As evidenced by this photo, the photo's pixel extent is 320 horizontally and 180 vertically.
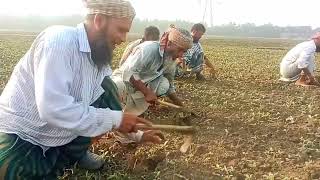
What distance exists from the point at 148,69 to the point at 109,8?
8.29ft

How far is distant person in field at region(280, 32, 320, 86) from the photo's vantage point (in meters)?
7.96

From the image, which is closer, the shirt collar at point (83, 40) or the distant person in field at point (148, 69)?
the shirt collar at point (83, 40)

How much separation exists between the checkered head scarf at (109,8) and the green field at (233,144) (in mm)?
1422

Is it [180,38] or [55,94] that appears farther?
[180,38]

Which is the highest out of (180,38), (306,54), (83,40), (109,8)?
(109,8)

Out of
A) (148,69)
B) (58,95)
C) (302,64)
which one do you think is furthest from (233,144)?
(302,64)

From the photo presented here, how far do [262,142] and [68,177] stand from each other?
2037mm

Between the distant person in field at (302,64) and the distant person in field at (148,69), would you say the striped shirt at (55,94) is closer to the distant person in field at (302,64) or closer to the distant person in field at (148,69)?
the distant person in field at (148,69)

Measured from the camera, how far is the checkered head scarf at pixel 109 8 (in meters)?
2.72

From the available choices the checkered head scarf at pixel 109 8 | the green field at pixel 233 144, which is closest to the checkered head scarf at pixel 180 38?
the green field at pixel 233 144

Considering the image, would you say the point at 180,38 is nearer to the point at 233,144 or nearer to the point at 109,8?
the point at 233,144

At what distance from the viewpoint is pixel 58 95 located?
8.45 ft

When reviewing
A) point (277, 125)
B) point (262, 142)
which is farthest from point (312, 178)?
point (277, 125)

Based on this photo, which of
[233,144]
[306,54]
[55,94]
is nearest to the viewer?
[55,94]
